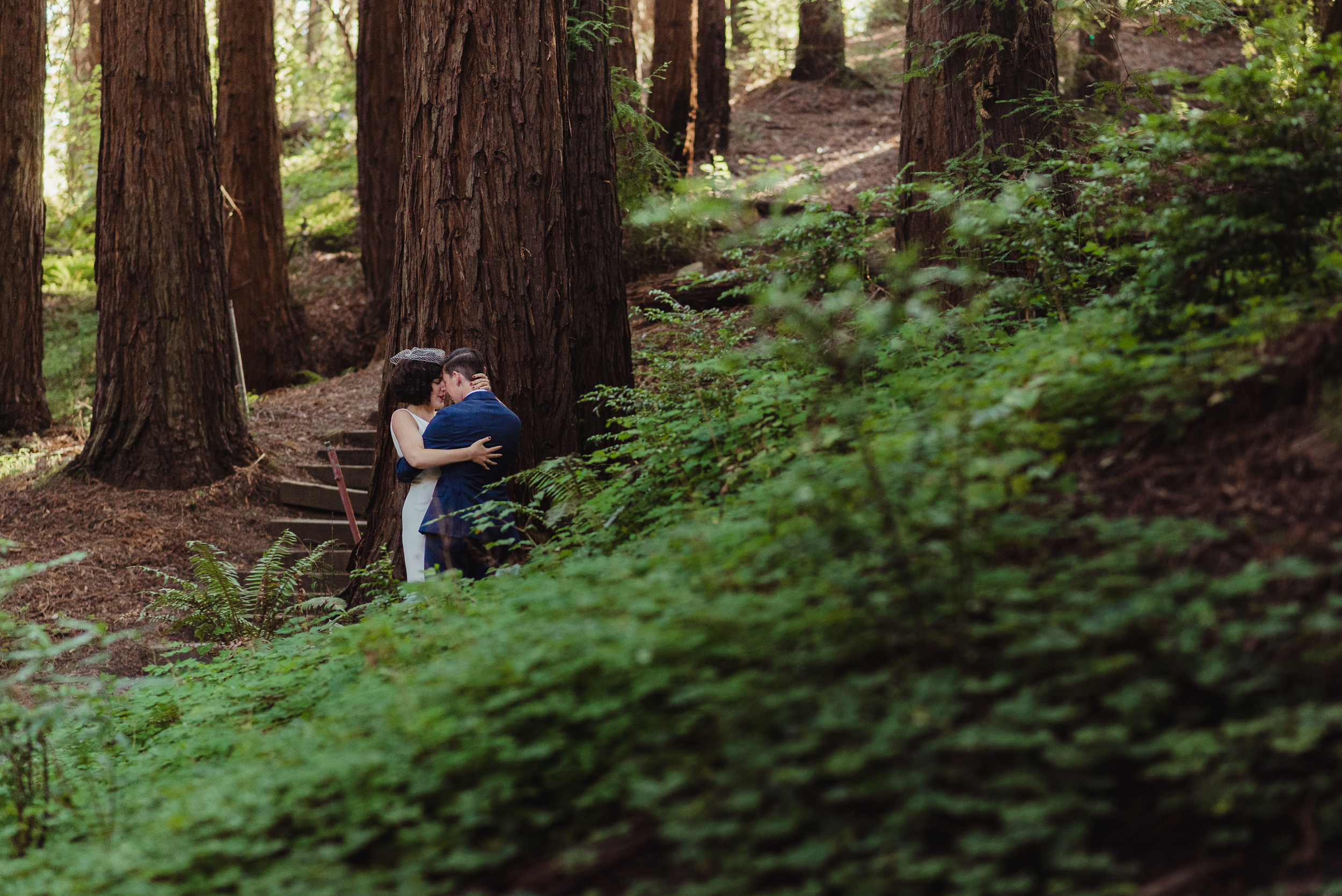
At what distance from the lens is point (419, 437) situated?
618 cm

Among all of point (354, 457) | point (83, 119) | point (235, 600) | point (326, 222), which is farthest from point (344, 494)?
point (83, 119)

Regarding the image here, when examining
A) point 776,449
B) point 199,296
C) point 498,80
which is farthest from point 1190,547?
point 199,296

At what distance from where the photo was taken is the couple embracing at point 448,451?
590 centimetres

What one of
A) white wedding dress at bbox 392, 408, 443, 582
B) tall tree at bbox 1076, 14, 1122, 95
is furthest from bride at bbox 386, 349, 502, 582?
tall tree at bbox 1076, 14, 1122, 95

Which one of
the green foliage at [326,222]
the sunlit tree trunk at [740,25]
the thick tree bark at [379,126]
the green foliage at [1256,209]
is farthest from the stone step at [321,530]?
the sunlit tree trunk at [740,25]

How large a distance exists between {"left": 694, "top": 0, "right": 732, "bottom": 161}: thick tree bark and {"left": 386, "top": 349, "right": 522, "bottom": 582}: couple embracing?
11071 mm

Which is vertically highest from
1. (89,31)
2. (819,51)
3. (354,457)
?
(89,31)

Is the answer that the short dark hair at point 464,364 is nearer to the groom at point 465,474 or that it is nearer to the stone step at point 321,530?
the groom at point 465,474

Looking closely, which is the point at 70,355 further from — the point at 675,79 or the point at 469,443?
the point at 469,443

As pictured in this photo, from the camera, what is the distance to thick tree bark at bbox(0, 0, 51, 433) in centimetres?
1177

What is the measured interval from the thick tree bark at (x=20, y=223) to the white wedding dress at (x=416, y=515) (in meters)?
8.11

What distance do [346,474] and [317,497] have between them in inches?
13.5

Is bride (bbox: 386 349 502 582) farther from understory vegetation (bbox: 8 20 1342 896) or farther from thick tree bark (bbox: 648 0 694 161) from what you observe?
thick tree bark (bbox: 648 0 694 161)

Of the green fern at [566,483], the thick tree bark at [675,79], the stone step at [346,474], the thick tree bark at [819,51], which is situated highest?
the thick tree bark at [819,51]
